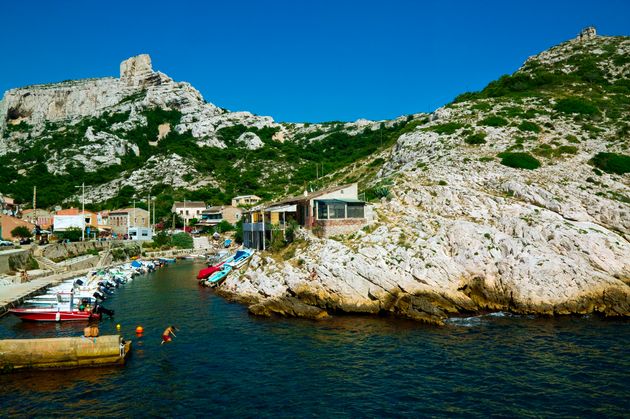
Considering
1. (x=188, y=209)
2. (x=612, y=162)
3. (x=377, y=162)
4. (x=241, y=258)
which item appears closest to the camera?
(x=612, y=162)

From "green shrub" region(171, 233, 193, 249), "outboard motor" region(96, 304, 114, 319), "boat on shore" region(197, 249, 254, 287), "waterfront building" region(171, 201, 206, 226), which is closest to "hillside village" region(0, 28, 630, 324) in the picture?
"waterfront building" region(171, 201, 206, 226)

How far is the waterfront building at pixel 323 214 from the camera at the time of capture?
153ft

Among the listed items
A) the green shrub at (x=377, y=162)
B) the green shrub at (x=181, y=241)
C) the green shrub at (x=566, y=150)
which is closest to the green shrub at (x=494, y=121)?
the green shrub at (x=566, y=150)

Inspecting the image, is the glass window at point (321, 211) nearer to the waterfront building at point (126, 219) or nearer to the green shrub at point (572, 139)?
the green shrub at point (572, 139)

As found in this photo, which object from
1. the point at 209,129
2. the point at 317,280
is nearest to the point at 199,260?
the point at 317,280

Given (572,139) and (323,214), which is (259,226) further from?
(572,139)

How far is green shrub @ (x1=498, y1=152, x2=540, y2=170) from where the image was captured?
5434cm

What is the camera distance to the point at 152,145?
164625 mm

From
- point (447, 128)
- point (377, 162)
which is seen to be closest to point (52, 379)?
point (447, 128)

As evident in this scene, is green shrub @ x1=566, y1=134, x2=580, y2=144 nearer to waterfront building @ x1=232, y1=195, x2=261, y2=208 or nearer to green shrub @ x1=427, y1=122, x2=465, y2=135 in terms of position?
green shrub @ x1=427, y1=122, x2=465, y2=135

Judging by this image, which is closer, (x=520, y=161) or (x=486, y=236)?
(x=486, y=236)

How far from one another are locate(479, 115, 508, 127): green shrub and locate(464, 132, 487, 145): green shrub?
351cm

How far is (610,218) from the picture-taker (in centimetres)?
4466

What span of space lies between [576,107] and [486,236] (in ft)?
136
